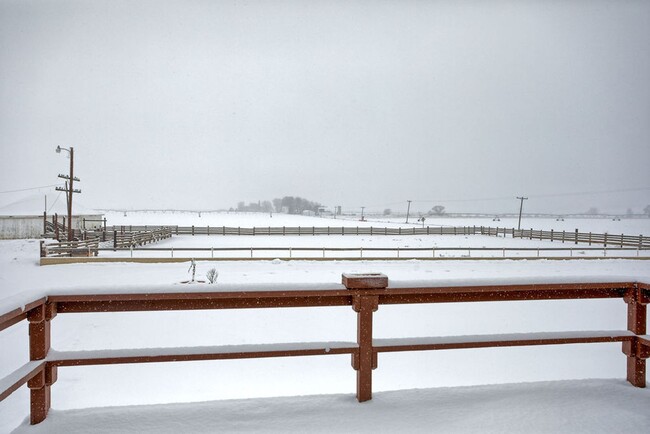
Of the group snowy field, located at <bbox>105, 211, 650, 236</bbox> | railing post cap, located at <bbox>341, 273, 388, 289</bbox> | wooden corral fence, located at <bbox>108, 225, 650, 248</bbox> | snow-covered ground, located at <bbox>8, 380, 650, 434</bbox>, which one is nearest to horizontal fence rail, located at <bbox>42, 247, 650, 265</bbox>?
wooden corral fence, located at <bbox>108, 225, 650, 248</bbox>

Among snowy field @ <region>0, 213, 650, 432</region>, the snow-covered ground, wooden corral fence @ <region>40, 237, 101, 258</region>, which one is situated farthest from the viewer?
wooden corral fence @ <region>40, 237, 101, 258</region>

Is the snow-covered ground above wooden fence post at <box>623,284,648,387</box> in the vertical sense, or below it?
below

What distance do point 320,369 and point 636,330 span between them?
5.41 meters

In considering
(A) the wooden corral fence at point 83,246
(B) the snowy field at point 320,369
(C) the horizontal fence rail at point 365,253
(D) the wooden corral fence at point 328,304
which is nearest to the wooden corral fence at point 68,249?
(A) the wooden corral fence at point 83,246

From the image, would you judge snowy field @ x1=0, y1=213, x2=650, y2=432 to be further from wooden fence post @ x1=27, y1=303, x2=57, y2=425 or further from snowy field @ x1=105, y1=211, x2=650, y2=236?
snowy field @ x1=105, y1=211, x2=650, y2=236

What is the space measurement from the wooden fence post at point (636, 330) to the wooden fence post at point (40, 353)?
485cm

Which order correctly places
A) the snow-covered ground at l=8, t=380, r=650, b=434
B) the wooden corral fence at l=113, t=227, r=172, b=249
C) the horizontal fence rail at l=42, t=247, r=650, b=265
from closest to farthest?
the snow-covered ground at l=8, t=380, r=650, b=434
the horizontal fence rail at l=42, t=247, r=650, b=265
the wooden corral fence at l=113, t=227, r=172, b=249

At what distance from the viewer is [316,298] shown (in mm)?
3252

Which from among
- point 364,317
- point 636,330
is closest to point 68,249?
point 364,317

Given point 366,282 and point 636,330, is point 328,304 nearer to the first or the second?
point 366,282

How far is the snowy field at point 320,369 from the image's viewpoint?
3.21 m

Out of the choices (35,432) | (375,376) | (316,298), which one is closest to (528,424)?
(316,298)

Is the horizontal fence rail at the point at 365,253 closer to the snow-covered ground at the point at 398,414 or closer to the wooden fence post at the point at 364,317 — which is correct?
the snow-covered ground at the point at 398,414

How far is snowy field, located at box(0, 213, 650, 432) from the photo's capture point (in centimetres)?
321
